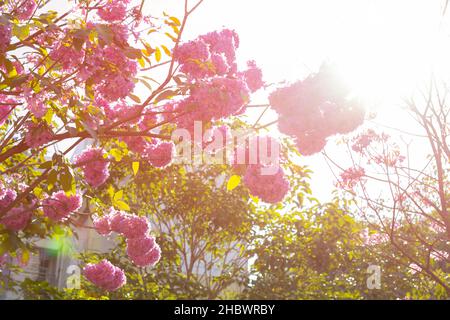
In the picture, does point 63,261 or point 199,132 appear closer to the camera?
point 199,132

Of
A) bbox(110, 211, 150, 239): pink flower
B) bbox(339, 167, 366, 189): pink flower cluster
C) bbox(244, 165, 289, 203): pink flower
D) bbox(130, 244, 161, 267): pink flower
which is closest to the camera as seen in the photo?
bbox(244, 165, 289, 203): pink flower

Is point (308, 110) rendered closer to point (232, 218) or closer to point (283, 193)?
point (283, 193)

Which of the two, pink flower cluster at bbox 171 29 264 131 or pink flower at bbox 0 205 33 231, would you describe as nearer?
pink flower cluster at bbox 171 29 264 131

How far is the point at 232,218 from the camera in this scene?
907cm

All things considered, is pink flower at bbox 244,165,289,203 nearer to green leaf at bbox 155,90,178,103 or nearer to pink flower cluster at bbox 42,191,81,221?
green leaf at bbox 155,90,178,103

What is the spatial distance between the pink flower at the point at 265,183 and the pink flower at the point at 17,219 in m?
1.59

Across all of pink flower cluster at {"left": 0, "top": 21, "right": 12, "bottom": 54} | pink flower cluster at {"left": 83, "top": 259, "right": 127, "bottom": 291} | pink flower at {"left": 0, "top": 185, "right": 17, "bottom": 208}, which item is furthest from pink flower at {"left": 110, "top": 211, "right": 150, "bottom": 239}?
pink flower cluster at {"left": 0, "top": 21, "right": 12, "bottom": 54}

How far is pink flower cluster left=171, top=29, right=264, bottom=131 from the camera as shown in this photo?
2953 mm

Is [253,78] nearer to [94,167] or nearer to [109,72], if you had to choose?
[109,72]

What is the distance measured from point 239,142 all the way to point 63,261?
54.8 ft

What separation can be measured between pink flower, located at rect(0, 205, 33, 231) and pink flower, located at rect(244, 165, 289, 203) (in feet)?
5.23

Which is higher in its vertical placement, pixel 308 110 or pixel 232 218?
pixel 232 218

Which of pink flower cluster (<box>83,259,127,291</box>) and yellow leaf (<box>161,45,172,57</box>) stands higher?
yellow leaf (<box>161,45,172,57</box>)

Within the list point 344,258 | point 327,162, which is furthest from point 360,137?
point 344,258
